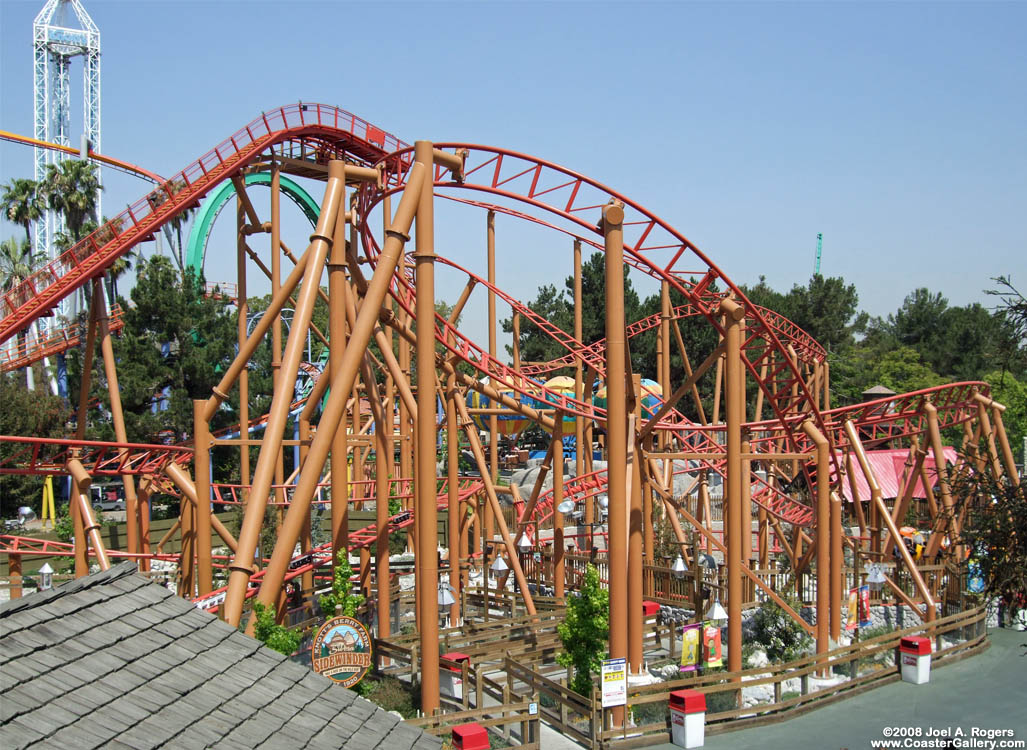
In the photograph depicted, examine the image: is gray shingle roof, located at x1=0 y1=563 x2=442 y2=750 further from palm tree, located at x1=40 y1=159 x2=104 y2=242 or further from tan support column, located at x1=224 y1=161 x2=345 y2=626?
palm tree, located at x1=40 y1=159 x2=104 y2=242

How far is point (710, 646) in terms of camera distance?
43.3 ft

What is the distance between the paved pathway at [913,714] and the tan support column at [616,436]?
65.0 inches

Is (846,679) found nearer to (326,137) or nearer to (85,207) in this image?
(326,137)

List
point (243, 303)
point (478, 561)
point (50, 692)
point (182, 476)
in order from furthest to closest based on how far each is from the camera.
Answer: point (478, 561), point (243, 303), point (182, 476), point (50, 692)

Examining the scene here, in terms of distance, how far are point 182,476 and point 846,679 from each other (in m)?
10.8

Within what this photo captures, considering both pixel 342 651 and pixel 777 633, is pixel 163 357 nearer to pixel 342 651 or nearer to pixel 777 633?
pixel 777 633

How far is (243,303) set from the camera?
20344mm

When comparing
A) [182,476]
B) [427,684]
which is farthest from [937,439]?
[182,476]

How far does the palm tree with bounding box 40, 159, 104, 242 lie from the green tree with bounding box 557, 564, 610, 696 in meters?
27.3

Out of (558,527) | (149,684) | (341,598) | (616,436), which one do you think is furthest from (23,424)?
(149,684)

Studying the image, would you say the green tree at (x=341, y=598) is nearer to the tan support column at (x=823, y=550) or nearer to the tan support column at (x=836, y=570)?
the tan support column at (x=823, y=550)

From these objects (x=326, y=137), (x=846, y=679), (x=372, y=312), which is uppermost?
(x=326, y=137)

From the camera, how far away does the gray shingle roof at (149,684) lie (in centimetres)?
438

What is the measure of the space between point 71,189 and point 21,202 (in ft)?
8.50
